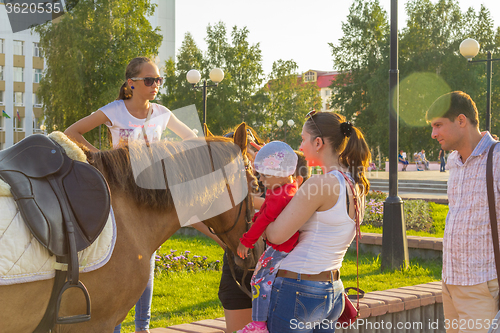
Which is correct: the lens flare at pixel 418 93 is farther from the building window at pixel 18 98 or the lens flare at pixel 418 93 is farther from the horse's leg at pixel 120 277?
the building window at pixel 18 98

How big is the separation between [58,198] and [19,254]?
0.92ft

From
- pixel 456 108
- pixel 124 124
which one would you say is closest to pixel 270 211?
pixel 124 124

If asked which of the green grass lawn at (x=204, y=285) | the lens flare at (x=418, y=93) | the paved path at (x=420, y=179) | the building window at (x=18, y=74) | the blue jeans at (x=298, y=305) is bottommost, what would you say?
the green grass lawn at (x=204, y=285)

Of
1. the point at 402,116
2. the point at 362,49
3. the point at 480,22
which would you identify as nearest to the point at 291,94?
the point at 362,49

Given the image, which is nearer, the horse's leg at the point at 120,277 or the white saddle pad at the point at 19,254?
the white saddle pad at the point at 19,254

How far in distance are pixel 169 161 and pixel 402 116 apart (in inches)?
1550

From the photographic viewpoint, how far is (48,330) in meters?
1.96

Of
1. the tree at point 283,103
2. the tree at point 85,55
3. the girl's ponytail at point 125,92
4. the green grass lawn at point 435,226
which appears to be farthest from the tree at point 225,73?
the girl's ponytail at point 125,92

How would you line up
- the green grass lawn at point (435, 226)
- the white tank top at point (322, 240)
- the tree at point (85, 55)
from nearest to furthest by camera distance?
the white tank top at point (322, 240) < the green grass lawn at point (435, 226) < the tree at point (85, 55)

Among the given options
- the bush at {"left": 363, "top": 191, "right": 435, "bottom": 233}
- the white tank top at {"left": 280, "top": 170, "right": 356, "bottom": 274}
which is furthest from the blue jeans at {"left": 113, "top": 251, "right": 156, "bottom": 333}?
the bush at {"left": 363, "top": 191, "right": 435, "bottom": 233}

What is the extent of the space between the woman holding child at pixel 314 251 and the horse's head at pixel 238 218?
590 mm

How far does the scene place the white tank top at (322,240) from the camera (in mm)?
2152

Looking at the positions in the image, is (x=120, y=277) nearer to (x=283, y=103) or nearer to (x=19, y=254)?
(x=19, y=254)

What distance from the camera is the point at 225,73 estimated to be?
3912 cm
